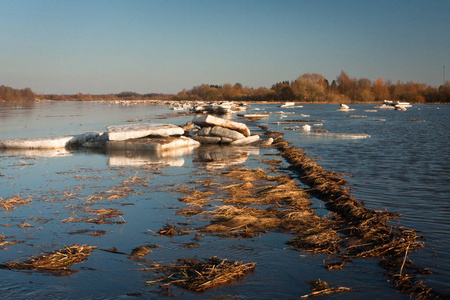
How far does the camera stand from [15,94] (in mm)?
136875

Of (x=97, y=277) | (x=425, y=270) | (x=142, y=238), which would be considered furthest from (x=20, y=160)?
(x=425, y=270)

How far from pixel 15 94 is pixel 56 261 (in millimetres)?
149229

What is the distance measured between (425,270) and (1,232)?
241 inches

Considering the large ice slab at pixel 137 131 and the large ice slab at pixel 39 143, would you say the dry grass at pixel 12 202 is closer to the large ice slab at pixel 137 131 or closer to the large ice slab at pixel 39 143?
the large ice slab at pixel 137 131

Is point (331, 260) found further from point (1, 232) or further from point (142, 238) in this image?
point (1, 232)

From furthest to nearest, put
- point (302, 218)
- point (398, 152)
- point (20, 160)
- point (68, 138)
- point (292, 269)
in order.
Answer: point (68, 138)
point (398, 152)
point (20, 160)
point (302, 218)
point (292, 269)

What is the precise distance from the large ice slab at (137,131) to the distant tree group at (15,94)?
5134 inches

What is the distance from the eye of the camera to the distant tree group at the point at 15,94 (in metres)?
131

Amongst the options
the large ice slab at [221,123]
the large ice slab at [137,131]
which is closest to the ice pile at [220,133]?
the large ice slab at [221,123]

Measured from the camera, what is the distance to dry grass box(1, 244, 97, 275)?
507 cm

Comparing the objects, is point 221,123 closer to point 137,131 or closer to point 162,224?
point 137,131

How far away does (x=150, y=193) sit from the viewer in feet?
30.1

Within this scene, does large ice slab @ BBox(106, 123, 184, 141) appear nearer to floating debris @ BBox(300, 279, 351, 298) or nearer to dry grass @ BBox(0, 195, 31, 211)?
dry grass @ BBox(0, 195, 31, 211)

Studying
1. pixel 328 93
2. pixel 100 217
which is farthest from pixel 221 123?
pixel 328 93
